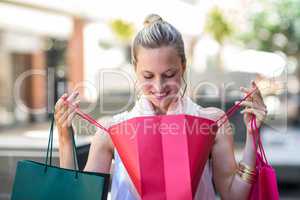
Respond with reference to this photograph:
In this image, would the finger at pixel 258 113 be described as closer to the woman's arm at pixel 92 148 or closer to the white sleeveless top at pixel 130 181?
the white sleeveless top at pixel 130 181

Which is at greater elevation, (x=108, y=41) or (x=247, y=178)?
(x=108, y=41)

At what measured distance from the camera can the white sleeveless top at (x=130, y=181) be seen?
4.18 ft

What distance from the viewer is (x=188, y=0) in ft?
36.4

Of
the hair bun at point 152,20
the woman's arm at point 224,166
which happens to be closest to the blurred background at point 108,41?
the hair bun at point 152,20

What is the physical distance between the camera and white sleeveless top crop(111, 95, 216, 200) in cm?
128

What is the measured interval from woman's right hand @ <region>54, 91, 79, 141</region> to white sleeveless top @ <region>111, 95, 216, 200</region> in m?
0.13

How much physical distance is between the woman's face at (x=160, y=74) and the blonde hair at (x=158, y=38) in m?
0.01

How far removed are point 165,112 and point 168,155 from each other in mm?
159

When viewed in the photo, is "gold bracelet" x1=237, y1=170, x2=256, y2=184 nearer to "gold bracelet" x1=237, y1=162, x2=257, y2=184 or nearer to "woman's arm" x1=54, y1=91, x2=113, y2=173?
"gold bracelet" x1=237, y1=162, x2=257, y2=184

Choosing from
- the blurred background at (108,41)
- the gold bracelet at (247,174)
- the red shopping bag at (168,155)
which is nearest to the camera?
the red shopping bag at (168,155)

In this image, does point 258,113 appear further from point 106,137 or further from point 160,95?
point 106,137

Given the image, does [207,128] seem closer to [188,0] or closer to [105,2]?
[105,2]

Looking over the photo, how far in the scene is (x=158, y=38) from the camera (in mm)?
1267

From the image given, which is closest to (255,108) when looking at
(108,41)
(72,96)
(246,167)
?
(246,167)
